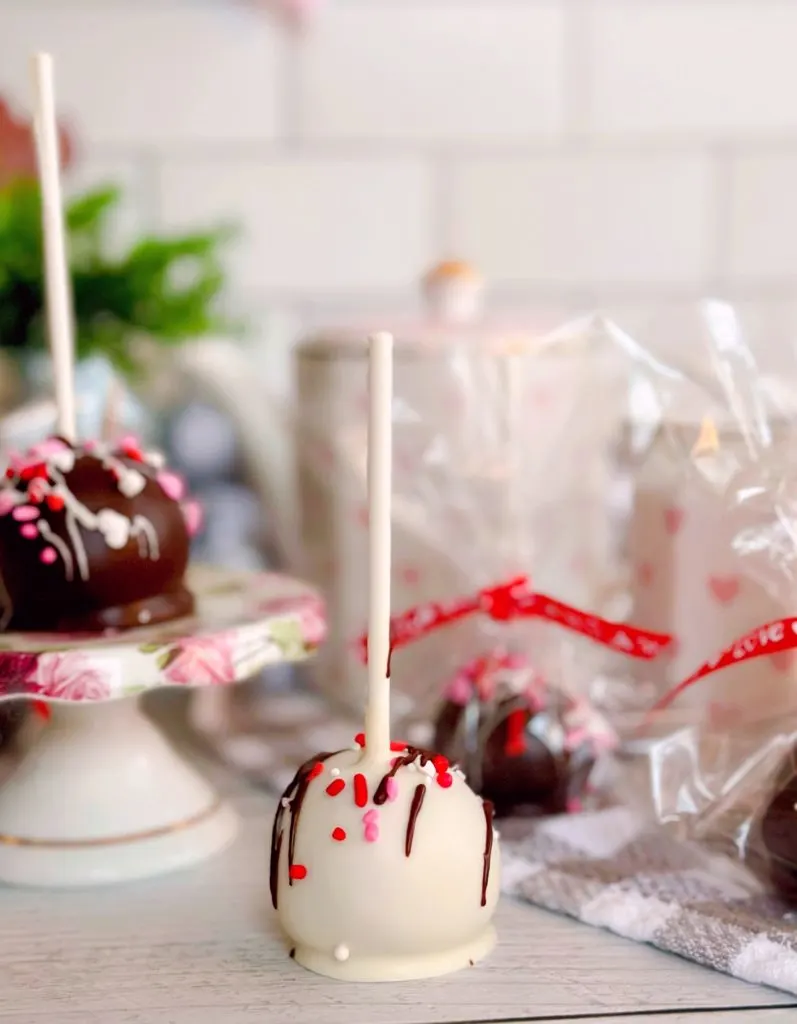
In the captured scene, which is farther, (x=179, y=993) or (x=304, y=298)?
(x=304, y=298)

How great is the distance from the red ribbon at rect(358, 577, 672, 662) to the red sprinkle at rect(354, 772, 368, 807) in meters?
0.12

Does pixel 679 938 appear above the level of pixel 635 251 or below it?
below

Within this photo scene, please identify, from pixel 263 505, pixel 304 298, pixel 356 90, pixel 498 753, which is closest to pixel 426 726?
pixel 498 753

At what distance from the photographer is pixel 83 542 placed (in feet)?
1.87

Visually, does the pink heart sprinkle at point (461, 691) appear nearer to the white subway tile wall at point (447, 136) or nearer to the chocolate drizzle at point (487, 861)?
the chocolate drizzle at point (487, 861)

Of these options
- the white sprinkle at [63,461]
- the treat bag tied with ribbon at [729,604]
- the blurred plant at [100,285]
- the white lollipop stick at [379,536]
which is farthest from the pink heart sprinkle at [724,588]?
the blurred plant at [100,285]

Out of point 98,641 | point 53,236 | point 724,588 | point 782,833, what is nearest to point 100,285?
point 53,236

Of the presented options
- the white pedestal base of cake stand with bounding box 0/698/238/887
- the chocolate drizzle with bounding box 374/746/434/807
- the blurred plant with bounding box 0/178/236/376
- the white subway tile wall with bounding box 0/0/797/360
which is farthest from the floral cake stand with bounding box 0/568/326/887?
the white subway tile wall with bounding box 0/0/797/360

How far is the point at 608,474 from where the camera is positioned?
0.81m

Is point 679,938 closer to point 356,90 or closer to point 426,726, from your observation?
point 426,726

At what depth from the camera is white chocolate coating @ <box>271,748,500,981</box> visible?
0.47 metres

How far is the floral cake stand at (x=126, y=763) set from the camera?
0.55m

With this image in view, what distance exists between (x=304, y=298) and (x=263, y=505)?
27cm

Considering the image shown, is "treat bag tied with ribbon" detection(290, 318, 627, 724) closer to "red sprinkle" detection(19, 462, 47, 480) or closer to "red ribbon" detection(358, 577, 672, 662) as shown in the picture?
"red ribbon" detection(358, 577, 672, 662)
